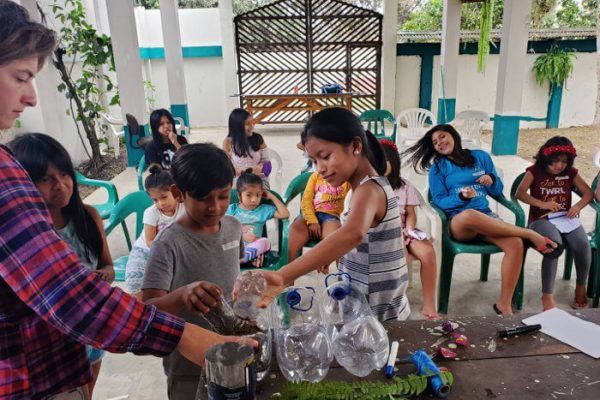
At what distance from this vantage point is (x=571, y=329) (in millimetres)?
1307

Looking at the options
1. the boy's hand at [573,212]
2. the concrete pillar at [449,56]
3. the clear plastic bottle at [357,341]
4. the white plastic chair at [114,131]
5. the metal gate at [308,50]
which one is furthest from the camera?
the metal gate at [308,50]

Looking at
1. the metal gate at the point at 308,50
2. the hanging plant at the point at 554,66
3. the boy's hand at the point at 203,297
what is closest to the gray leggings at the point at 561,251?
the boy's hand at the point at 203,297

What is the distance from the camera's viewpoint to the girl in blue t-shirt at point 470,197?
2.62m

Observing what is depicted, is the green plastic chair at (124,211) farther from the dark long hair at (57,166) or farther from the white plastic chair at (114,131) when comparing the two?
the white plastic chair at (114,131)

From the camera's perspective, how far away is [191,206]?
1.37m

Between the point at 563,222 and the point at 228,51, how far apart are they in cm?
976

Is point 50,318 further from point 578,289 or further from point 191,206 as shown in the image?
point 578,289

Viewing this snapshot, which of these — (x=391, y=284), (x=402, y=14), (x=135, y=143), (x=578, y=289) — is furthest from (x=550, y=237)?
(x=402, y=14)

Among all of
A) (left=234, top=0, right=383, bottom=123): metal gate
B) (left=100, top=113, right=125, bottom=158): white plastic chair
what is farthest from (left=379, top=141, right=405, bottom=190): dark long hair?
(left=234, top=0, right=383, bottom=123): metal gate

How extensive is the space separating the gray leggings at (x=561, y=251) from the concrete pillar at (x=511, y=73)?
16.0 feet

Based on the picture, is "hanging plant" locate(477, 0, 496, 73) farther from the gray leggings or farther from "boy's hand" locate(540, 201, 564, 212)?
the gray leggings

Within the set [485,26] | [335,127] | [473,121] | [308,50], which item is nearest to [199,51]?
[308,50]

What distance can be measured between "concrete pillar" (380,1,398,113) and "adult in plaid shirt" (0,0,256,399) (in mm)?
11056

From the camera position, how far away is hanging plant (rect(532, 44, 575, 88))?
32.9ft
